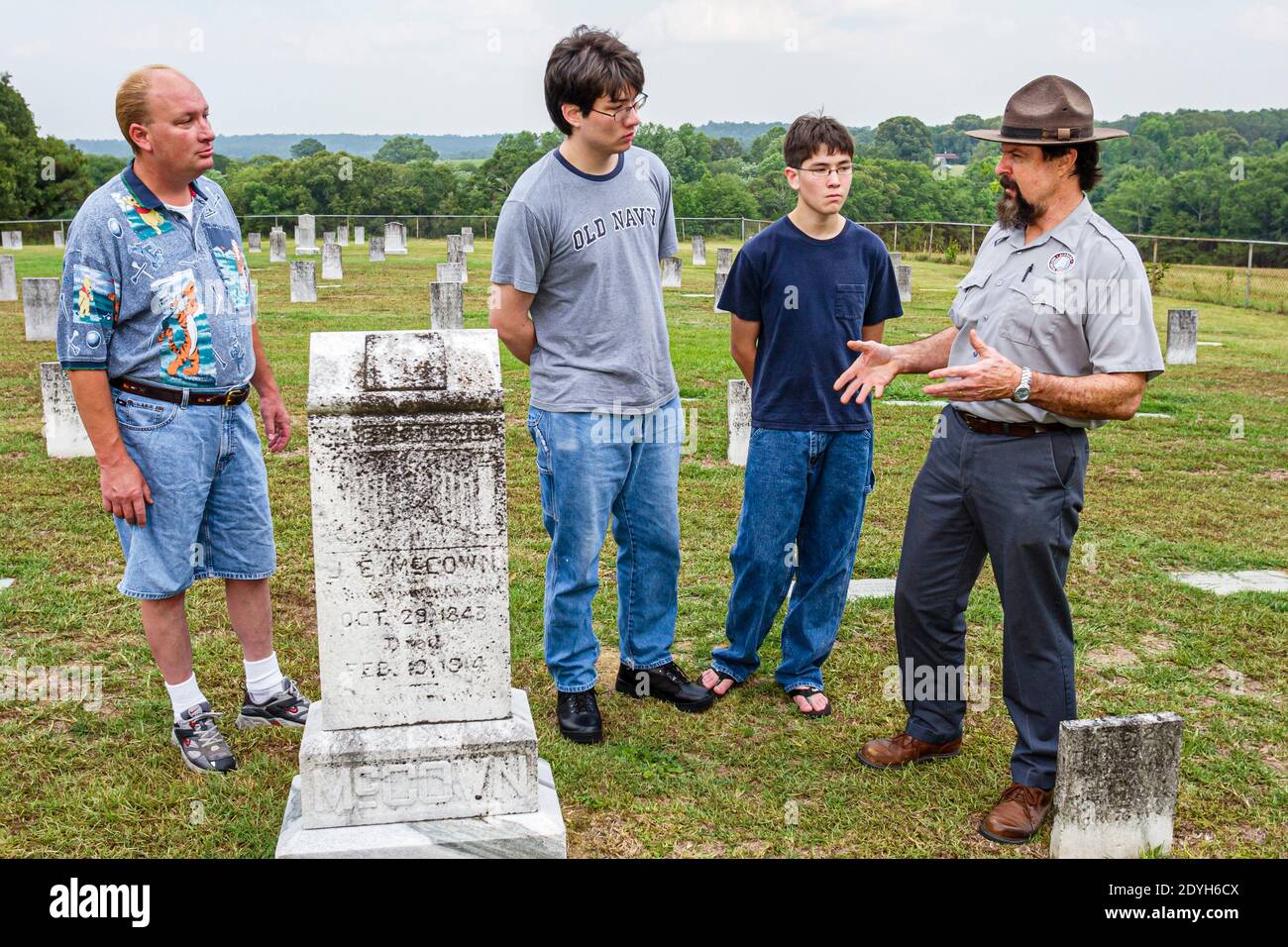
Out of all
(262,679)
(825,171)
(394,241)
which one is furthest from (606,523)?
(394,241)

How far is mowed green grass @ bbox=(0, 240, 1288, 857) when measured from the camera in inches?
145

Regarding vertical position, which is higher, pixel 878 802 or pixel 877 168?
pixel 877 168

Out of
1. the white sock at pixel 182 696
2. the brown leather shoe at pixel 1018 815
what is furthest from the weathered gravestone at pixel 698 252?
the brown leather shoe at pixel 1018 815

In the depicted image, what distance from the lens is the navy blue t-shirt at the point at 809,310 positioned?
4.40 meters

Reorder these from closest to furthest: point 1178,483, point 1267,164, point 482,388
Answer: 1. point 482,388
2. point 1178,483
3. point 1267,164

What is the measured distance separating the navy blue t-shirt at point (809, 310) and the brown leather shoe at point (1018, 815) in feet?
4.94

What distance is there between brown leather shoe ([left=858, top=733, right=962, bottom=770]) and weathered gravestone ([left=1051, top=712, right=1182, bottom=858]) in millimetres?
689

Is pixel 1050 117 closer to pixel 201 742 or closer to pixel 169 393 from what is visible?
pixel 169 393

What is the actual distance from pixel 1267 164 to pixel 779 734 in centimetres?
4254

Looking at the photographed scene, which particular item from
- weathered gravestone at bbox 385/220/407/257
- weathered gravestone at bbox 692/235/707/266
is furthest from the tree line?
weathered gravestone at bbox 692/235/707/266

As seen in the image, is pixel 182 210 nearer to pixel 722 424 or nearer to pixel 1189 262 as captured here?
pixel 722 424

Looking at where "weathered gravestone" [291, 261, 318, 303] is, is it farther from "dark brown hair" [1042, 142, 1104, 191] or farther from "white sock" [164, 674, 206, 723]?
"dark brown hair" [1042, 142, 1104, 191]

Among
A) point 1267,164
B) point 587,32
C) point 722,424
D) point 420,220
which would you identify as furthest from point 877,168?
point 587,32
